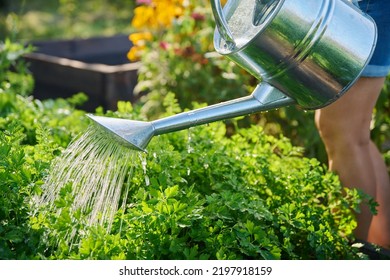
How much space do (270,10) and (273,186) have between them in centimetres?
57

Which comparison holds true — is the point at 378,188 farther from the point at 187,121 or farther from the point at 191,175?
the point at 187,121

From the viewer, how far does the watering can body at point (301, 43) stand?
1759 mm

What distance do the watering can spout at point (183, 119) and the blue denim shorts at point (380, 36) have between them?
17.5 inches

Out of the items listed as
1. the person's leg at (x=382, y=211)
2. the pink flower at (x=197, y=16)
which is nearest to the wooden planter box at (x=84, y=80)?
the pink flower at (x=197, y=16)

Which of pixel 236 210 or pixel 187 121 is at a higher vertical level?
pixel 187 121

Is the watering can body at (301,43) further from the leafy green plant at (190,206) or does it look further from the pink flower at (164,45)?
the pink flower at (164,45)

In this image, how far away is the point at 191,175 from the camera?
2.12m

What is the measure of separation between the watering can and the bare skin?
1.17ft

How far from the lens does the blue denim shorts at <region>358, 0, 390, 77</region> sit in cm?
219

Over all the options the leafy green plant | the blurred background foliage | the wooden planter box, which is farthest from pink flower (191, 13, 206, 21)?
the leafy green plant

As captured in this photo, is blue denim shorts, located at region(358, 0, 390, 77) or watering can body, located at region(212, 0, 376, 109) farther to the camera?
blue denim shorts, located at region(358, 0, 390, 77)

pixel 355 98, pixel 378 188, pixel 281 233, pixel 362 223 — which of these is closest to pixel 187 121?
pixel 281 233

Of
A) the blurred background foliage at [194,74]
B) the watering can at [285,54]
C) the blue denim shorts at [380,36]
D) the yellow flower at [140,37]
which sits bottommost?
the watering can at [285,54]

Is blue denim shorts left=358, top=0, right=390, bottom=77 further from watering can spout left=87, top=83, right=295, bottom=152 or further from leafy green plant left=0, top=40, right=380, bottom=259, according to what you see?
watering can spout left=87, top=83, right=295, bottom=152
